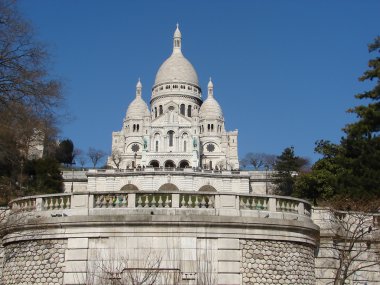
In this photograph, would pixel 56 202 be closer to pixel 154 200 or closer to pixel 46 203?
pixel 46 203

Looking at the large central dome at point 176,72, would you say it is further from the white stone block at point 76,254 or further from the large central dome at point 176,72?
the white stone block at point 76,254

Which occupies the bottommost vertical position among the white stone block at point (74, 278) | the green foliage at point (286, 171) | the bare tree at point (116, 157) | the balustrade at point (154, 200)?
the white stone block at point (74, 278)

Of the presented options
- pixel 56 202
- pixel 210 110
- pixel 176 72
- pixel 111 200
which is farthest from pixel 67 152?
pixel 111 200

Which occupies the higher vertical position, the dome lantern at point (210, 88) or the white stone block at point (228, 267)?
the dome lantern at point (210, 88)

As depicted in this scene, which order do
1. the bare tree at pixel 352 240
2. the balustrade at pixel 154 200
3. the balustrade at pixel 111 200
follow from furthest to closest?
the bare tree at pixel 352 240, the balustrade at pixel 111 200, the balustrade at pixel 154 200

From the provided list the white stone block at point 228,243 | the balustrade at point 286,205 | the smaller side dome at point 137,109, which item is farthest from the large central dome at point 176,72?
the white stone block at point 228,243

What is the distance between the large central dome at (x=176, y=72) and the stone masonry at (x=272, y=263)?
138m

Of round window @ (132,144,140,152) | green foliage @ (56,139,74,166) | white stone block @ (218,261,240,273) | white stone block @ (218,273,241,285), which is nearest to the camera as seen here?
white stone block @ (218,273,241,285)

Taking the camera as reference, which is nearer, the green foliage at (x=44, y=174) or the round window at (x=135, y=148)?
the green foliage at (x=44, y=174)

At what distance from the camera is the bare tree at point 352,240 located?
2005 centimetres

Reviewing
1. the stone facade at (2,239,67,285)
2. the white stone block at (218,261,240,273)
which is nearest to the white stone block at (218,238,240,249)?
the white stone block at (218,261,240,273)

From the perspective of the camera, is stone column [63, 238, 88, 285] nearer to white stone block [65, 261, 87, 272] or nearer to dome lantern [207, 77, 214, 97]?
white stone block [65, 261, 87, 272]

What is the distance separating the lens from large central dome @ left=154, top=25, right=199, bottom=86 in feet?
513

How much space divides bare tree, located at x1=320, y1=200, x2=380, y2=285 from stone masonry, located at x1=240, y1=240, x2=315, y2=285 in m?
1.82
